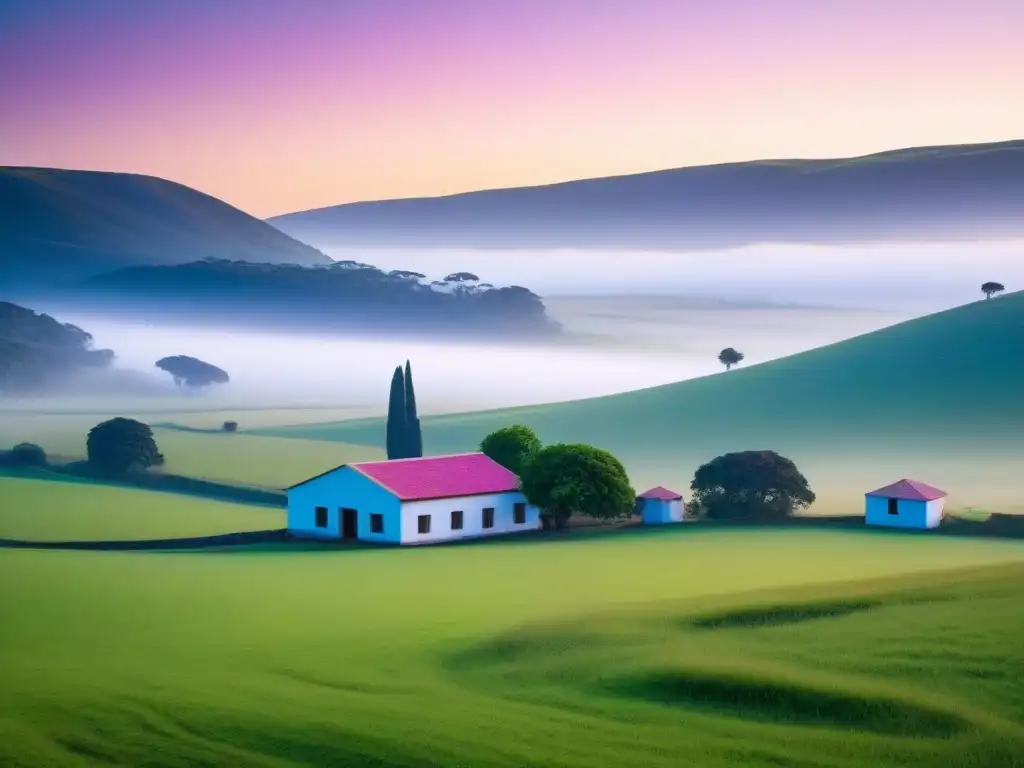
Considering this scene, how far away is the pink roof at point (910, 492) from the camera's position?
196 ft

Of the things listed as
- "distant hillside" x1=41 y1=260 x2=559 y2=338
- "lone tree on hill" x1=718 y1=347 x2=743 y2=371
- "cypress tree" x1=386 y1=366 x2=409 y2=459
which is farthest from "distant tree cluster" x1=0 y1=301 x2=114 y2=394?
"cypress tree" x1=386 y1=366 x2=409 y2=459

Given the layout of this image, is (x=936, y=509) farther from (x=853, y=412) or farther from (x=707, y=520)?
(x=853, y=412)

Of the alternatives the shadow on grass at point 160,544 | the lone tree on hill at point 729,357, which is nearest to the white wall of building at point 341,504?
the shadow on grass at point 160,544

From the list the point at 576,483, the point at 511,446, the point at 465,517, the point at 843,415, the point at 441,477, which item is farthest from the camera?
the point at 843,415

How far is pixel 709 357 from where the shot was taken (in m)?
139

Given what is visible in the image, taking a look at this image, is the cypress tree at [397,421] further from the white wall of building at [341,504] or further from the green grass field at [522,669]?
the green grass field at [522,669]

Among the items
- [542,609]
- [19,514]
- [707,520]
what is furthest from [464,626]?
[19,514]

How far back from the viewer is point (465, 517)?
6047cm

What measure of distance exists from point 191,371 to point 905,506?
120 metres

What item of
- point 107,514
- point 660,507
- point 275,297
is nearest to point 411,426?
point 107,514

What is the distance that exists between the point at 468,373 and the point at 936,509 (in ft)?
335

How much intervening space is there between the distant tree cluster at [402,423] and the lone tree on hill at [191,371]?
8816cm

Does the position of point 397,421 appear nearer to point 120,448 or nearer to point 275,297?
point 120,448

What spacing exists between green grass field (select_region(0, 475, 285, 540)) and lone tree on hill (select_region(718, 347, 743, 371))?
220ft
